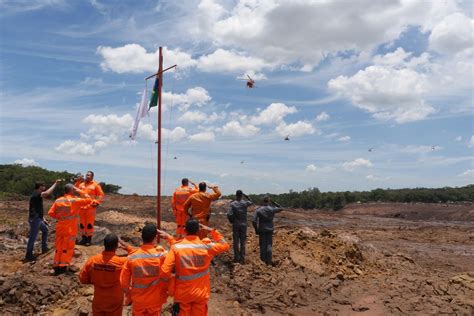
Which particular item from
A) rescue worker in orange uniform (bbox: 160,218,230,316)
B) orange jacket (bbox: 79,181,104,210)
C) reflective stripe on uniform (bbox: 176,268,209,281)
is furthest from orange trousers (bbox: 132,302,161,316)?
orange jacket (bbox: 79,181,104,210)

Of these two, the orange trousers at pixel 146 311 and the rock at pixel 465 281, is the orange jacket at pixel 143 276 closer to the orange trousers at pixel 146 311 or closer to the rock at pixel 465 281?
the orange trousers at pixel 146 311

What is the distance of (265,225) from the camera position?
1142 centimetres

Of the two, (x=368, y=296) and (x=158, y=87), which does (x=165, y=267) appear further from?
(x=368, y=296)

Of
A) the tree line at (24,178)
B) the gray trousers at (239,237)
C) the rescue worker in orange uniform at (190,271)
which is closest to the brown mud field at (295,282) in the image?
the gray trousers at (239,237)

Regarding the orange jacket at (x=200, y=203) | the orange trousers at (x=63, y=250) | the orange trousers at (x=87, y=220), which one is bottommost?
the orange trousers at (x=63, y=250)

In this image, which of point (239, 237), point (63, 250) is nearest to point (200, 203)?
point (239, 237)

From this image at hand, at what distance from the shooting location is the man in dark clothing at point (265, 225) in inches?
450

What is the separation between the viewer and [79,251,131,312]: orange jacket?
18.9 ft

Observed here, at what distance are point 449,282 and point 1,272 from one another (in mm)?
11229

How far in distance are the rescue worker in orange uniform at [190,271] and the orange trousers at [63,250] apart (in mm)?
4069

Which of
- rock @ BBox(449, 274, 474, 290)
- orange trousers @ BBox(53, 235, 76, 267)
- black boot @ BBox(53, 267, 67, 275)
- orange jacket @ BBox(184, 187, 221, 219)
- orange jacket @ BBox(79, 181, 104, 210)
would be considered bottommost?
rock @ BBox(449, 274, 474, 290)

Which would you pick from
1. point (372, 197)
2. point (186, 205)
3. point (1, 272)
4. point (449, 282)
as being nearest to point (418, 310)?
point (449, 282)

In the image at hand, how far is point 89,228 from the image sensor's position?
1049 cm

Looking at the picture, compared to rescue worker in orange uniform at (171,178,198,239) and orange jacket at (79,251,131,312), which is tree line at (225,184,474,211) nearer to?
rescue worker in orange uniform at (171,178,198,239)
